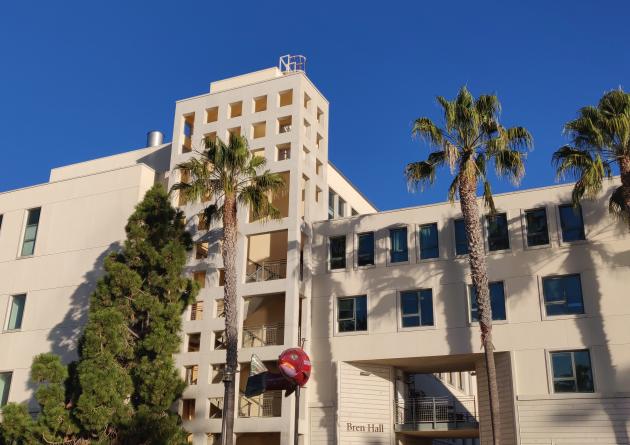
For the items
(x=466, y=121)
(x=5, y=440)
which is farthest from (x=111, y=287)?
(x=466, y=121)

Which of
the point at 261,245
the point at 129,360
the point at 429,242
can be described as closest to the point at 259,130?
the point at 261,245

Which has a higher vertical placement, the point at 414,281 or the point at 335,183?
the point at 335,183

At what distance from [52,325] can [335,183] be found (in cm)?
1652

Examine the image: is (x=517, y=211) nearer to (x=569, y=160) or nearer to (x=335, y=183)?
(x=569, y=160)

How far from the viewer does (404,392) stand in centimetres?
3375

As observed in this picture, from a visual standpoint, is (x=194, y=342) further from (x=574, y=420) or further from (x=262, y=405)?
(x=574, y=420)

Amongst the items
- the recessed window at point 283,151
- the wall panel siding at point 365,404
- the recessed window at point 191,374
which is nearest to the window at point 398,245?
the wall panel siding at point 365,404

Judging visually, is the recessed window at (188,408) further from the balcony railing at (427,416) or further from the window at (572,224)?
the window at (572,224)

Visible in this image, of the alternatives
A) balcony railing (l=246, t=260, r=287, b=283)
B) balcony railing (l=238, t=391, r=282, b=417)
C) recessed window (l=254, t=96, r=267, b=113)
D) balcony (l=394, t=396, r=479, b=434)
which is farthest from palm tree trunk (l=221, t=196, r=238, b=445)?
recessed window (l=254, t=96, r=267, b=113)

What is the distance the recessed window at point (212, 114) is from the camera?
3768cm

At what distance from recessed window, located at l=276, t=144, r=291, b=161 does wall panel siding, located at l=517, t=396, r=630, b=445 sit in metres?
16.0

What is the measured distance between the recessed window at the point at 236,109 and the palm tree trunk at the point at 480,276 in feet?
47.9

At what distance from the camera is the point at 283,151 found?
3650 cm

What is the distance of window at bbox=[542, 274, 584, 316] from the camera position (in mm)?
28641
